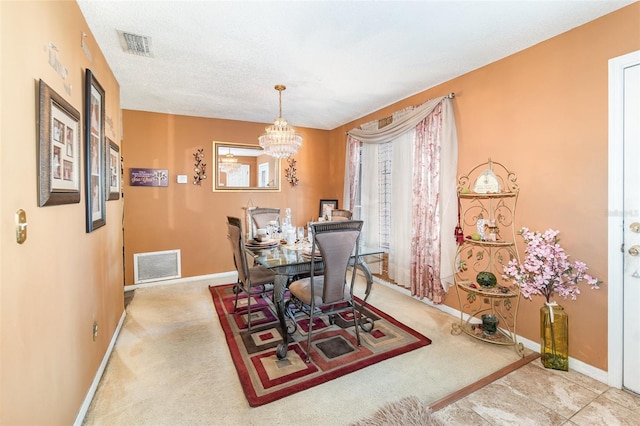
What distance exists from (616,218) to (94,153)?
12.2 ft

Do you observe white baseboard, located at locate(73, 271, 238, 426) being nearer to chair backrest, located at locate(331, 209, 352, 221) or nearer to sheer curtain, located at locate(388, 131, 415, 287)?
chair backrest, located at locate(331, 209, 352, 221)

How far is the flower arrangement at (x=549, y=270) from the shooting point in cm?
210

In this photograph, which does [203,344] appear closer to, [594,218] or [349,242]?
[349,242]

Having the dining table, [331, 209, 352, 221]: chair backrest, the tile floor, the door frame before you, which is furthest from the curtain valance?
the tile floor

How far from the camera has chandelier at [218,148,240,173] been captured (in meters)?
4.63

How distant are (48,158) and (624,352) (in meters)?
3.65

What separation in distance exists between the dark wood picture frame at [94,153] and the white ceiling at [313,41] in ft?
1.72

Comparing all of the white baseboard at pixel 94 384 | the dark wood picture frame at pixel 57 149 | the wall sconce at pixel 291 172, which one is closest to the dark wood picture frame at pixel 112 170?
the dark wood picture frame at pixel 57 149

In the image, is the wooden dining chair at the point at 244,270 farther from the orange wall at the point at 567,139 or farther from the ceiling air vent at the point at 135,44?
the orange wall at the point at 567,139

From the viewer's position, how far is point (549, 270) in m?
2.11

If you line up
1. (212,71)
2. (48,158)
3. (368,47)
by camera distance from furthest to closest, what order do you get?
1. (212,71)
2. (368,47)
3. (48,158)

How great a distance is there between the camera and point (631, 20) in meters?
1.91

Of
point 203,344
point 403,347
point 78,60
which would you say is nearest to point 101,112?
point 78,60

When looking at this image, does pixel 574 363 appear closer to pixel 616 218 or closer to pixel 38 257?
pixel 616 218
